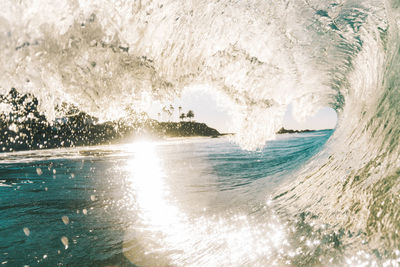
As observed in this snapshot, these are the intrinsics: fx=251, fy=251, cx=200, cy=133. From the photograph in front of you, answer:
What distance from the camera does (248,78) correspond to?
18.6 feet

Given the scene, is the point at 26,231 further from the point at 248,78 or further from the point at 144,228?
the point at 248,78

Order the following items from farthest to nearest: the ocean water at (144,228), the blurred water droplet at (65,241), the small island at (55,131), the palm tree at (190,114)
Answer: the palm tree at (190,114), the small island at (55,131), the blurred water droplet at (65,241), the ocean water at (144,228)

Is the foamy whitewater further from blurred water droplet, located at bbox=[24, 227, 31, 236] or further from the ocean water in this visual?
blurred water droplet, located at bbox=[24, 227, 31, 236]

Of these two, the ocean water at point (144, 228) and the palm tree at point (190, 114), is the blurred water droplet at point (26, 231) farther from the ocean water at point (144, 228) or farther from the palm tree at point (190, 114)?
the palm tree at point (190, 114)

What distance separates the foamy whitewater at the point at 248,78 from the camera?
275cm

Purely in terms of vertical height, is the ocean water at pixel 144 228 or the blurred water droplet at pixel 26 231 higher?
the blurred water droplet at pixel 26 231

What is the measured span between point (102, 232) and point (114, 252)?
717mm

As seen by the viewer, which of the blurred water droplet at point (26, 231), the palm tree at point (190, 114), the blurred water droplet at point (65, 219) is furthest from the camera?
the palm tree at point (190, 114)

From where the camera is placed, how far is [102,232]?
348cm

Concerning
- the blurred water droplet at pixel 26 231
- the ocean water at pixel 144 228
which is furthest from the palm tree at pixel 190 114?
the blurred water droplet at pixel 26 231

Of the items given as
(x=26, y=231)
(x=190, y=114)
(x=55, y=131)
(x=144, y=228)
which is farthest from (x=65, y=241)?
(x=190, y=114)

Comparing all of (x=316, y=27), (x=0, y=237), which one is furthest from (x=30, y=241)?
(x=316, y=27)

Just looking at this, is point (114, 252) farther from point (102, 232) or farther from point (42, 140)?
A: point (42, 140)

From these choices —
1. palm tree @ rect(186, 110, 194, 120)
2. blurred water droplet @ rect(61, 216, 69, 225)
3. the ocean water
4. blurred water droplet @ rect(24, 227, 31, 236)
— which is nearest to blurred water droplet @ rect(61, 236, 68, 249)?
the ocean water
